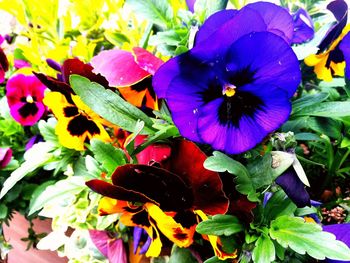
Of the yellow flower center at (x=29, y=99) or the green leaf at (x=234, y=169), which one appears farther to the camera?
the yellow flower center at (x=29, y=99)

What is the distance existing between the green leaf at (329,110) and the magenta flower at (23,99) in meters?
0.38

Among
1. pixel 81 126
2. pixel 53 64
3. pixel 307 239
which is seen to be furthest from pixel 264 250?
pixel 53 64

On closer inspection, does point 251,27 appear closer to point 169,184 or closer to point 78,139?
point 169,184

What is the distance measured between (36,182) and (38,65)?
0.59 feet

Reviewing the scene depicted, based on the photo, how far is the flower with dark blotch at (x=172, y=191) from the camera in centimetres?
36

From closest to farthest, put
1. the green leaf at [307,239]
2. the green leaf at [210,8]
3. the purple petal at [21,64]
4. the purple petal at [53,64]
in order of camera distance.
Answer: the green leaf at [307,239] → the green leaf at [210,8] → the purple petal at [53,64] → the purple petal at [21,64]

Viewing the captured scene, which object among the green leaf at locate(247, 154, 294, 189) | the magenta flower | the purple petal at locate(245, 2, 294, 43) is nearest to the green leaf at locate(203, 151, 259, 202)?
the green leaf at locate(247, 154, 294, 189)

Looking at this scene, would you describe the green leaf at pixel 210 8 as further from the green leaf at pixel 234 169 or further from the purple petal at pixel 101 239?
the purple petal at pixel 101 239

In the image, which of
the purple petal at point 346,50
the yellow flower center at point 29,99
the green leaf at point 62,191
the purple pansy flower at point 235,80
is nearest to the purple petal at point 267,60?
the purple pansy flower at point 235,80

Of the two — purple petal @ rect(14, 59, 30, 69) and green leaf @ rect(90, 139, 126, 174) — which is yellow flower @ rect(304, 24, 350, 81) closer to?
green leaf @ rect(90, 139, 126, 174)

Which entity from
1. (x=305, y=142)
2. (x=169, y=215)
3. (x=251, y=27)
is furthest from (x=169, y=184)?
(x=305, y=142)

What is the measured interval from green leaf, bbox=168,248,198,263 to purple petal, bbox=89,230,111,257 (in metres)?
0.11

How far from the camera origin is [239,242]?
39 cm

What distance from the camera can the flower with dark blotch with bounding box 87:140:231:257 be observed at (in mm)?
358
